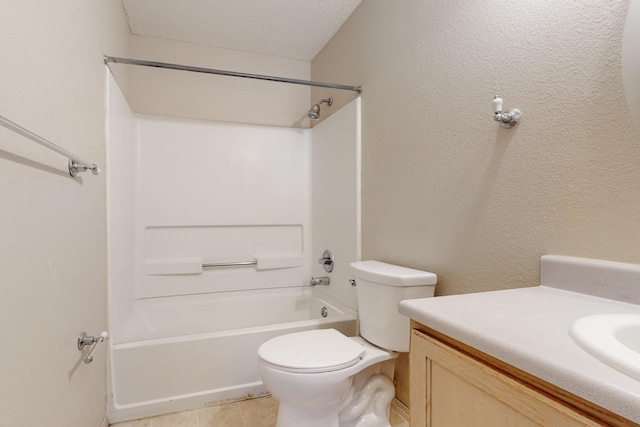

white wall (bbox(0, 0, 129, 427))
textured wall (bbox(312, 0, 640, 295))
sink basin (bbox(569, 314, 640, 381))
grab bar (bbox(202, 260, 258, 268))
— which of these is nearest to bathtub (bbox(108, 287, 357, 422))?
white wall (bbox(0, 0, 129, 427))

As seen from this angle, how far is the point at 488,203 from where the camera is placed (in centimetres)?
117

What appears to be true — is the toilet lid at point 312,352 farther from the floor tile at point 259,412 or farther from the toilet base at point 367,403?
the floor tile at point 259,412

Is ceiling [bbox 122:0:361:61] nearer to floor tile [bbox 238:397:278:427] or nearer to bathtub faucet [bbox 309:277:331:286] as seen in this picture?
bathtub faucet [bbox 309:277:331:286]

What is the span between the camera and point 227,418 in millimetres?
1671

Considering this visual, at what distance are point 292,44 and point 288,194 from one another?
118 centimetres

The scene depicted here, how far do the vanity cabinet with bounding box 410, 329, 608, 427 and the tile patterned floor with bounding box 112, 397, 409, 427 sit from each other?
3.48ft

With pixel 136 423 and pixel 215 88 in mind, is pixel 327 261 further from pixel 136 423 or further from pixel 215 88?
pixel 215 88

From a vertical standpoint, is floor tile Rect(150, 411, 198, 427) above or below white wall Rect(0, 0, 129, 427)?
below

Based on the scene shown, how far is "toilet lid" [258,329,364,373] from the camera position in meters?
1.27

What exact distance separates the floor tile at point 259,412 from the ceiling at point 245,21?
2365mm

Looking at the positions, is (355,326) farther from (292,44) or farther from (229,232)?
(292,44)

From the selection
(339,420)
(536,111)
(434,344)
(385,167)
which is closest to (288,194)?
(385,167)

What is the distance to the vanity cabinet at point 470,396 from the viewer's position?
48cm

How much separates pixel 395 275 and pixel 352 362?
1.29 feet
